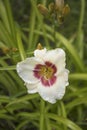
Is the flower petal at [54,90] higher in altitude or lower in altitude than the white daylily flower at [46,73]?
lower

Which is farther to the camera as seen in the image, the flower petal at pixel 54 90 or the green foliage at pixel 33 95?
the green foliage at pixel 33 95

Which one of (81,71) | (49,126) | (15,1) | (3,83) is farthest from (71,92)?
(15,1)

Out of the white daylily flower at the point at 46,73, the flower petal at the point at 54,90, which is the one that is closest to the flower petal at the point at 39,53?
the white daylily flower at the point at 46,73

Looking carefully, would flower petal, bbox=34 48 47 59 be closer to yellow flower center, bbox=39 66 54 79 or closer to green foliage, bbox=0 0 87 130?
yellow flower center, bbox=39 66 54 79

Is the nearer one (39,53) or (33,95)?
(39,53)

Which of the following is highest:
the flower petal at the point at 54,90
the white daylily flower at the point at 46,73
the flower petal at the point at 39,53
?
the flower petal at the point at 39,53

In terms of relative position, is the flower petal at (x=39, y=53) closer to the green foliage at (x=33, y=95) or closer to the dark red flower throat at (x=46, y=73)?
the dark red flower throat at (x=46, y=73)

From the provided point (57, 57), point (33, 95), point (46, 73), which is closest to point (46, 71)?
point (46, 73)

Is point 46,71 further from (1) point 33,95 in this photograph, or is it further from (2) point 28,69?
(1) point 33,95

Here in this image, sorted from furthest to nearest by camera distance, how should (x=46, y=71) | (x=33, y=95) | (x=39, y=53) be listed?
(x=33, y=95)
(x=46, y=71)
(x=39, y=53)
